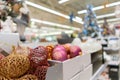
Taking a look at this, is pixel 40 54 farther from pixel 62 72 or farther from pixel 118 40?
pixel 118 40

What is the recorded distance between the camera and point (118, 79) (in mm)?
2709

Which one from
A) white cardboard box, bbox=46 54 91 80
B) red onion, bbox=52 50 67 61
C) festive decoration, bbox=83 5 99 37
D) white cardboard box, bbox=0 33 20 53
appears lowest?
white cardboard box, bbox=46 54 91 80

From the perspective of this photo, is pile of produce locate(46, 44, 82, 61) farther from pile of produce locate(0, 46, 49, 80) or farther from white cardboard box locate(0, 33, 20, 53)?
white cardboard box locate(0, 33, 20, 53)

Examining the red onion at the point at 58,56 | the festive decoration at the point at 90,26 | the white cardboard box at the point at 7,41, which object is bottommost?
the red onion at the point at 58,56

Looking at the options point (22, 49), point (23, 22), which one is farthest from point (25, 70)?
point (23, 22)

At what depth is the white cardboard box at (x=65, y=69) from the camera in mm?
636

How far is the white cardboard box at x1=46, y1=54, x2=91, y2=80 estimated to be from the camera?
64 centimetres

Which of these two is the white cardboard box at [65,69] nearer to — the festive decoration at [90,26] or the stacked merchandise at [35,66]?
the stacked merchandise at [35,66]

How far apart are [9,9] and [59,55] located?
0.98 m

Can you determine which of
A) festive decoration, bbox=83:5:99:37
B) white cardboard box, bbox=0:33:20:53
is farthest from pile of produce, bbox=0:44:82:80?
festive decoration, bbox=83:5:99:37

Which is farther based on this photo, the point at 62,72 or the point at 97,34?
the point at 97,34

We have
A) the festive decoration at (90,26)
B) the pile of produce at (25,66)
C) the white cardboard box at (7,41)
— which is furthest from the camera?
the festive decoration at (90,26)

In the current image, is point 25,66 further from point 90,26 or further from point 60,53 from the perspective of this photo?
point 90,26

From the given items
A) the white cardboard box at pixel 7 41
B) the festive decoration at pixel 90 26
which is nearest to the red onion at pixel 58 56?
the white cardboard box at pixel 7 41
